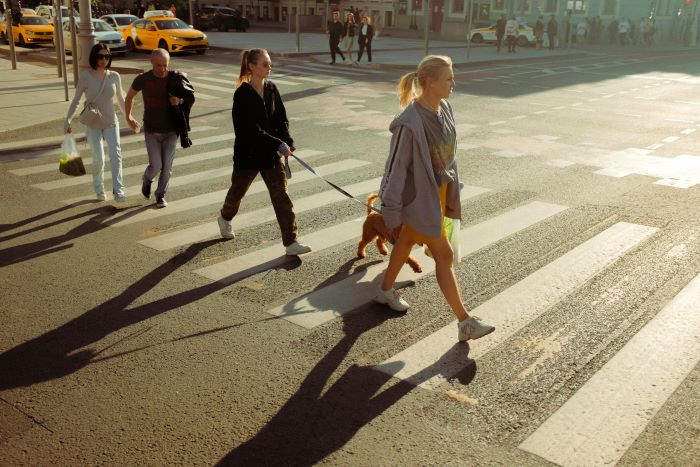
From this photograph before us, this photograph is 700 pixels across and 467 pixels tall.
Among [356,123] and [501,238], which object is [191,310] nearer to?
[501,238]

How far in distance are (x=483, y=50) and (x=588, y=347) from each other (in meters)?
36.9

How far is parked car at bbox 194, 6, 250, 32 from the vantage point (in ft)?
168

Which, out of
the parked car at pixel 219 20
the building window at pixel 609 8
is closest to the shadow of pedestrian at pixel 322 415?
A: the parked car at pixel 219 20

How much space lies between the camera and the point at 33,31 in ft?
111

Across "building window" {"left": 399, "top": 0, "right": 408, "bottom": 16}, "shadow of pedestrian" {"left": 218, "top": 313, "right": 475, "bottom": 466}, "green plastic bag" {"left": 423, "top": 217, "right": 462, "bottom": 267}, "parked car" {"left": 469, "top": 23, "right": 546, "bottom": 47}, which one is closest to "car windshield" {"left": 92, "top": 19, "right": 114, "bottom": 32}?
"parked car" {"left": 469, "top": 23, "right": 546, "bottom": 47}

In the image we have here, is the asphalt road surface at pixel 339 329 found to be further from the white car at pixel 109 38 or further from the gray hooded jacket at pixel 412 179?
the white car at pixel 109 38

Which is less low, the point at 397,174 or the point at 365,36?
the point at 365,36

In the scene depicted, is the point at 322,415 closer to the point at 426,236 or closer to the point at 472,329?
the point at 472,329

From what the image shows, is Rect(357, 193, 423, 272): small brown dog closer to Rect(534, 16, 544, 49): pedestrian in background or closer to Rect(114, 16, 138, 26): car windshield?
Rect(114, 16, 138, 26): car windshield

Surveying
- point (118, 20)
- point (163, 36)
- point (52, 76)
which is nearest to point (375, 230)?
point (52, 76)

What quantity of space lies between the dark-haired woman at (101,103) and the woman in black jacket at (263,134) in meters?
2.33

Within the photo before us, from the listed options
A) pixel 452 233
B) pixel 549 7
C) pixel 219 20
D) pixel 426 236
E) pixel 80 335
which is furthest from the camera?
pixel 549 7

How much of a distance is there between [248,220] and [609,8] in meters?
51.4

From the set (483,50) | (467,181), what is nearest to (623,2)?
(483,50)
